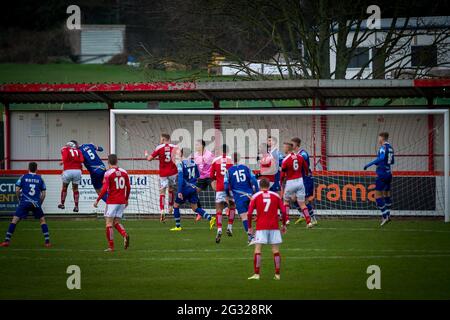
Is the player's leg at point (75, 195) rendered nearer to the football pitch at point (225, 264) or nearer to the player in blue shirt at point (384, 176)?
the football pitch at point (225, 264)

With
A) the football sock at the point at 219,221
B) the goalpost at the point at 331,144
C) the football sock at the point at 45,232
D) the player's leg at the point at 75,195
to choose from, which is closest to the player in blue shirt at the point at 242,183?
the football sock at the point at 219,221

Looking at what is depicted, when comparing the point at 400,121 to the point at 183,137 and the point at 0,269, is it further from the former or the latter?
the point at 0,269

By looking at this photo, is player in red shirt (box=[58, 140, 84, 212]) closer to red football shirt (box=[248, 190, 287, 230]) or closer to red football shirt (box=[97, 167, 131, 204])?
red football shirt (box=[97, 167, 131, 204])

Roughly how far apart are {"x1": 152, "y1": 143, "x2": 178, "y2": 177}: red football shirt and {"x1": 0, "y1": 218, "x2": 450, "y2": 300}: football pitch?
1504 mm

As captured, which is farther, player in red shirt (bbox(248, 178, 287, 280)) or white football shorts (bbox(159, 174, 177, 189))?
white football shorts (bbox(159, 174, 177, 189))

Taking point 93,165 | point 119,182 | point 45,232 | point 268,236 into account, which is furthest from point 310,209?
point 268,236

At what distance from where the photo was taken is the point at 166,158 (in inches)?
928

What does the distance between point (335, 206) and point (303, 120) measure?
3.67 metres

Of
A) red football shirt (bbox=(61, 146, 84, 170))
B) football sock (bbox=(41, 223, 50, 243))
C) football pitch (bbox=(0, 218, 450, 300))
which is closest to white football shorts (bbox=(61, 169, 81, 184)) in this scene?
red football shirt (bbox=(61, 146, 84, 170))

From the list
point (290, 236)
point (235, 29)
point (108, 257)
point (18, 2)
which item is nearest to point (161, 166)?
point (290, 236)

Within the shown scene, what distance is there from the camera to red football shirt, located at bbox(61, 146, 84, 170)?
997 inches

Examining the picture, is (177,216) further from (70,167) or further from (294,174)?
(70,167)

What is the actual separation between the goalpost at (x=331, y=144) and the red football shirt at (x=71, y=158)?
1.20 metres

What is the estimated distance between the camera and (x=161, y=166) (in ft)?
77.9
